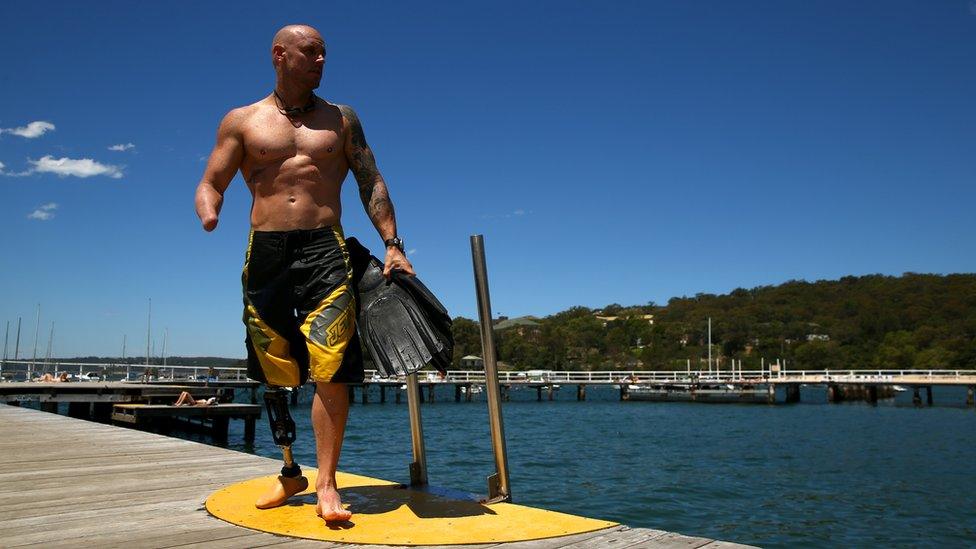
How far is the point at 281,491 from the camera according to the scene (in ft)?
9.84

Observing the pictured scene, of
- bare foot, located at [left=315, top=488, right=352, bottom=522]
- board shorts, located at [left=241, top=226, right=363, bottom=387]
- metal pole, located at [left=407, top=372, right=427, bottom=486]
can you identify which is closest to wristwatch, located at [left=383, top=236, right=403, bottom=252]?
board shorts, located at [left=241, top=226, right=363, bottom=387]

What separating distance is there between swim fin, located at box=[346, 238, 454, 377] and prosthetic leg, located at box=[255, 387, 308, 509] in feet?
1.78

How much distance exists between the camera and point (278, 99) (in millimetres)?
3129

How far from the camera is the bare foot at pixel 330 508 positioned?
2615mm

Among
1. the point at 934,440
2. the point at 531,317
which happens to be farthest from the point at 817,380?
the point at 531,317

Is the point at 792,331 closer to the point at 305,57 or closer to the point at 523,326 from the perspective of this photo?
the point at 523,326

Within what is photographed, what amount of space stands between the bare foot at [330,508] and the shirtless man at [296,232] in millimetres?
82

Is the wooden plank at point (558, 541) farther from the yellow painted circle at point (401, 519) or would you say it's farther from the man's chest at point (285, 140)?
the man's chest at point (285, 140)

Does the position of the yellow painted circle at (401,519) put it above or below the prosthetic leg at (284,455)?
below

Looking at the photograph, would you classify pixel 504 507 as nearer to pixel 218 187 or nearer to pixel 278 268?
pixel 278 268

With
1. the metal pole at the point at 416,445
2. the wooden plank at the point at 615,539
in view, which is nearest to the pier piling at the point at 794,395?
the metal pole at the point at 416,445

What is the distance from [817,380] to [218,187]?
5631cm

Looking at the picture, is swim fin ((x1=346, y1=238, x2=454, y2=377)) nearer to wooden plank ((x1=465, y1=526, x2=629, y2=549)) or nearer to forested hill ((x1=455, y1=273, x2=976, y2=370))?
wooden plank ((x1=465, y1=526, x2=629, y2=549))

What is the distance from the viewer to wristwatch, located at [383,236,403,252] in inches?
121
